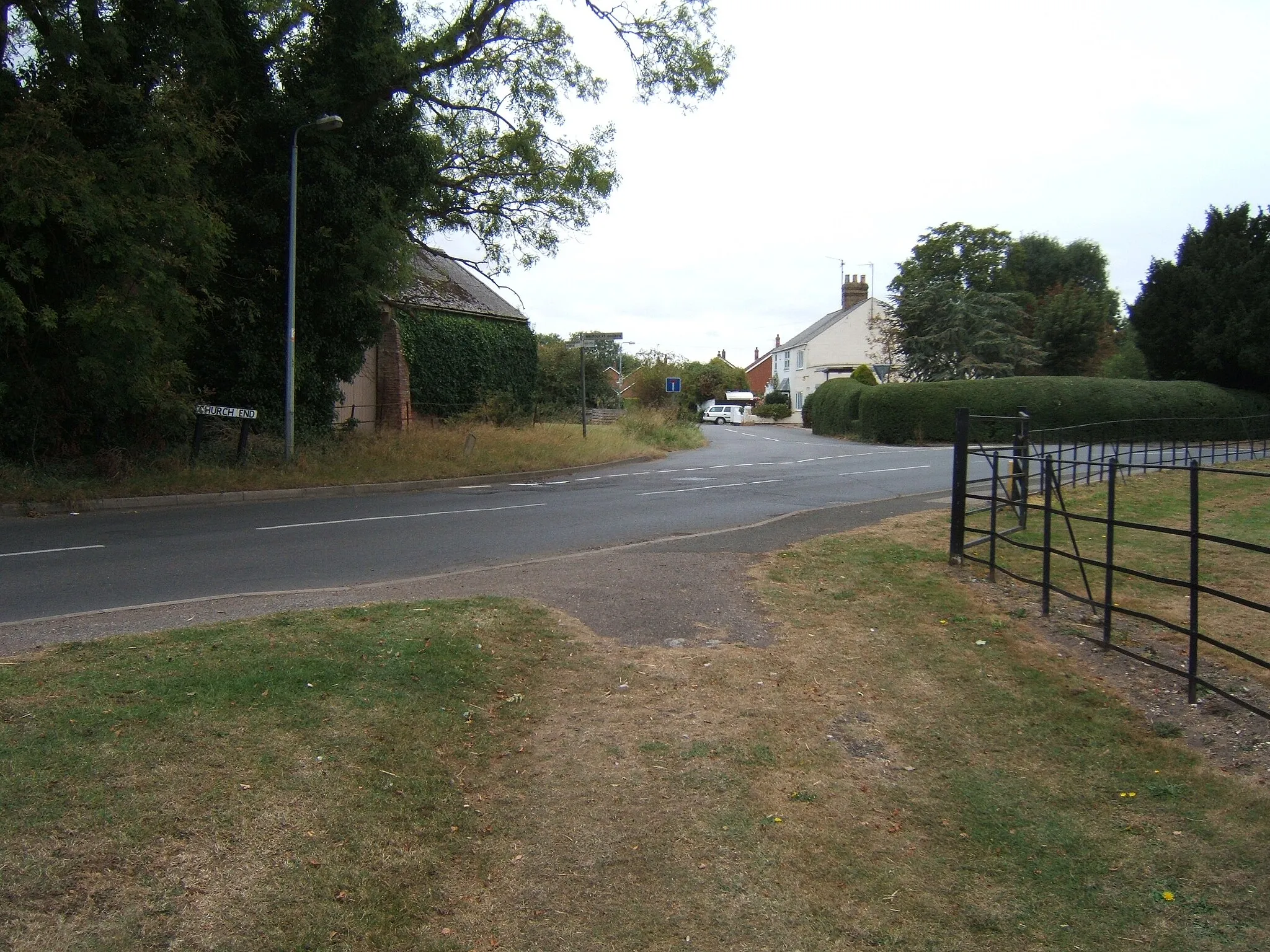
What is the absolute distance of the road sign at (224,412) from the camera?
17516 millimetres

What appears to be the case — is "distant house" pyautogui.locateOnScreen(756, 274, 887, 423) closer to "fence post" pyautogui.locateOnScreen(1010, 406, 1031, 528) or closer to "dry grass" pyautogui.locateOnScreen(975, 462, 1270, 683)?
"dry grass" pyautogui.locateOnScreen(975, 462, 1270, 683)

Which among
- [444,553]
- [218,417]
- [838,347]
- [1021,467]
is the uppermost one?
[838,347]

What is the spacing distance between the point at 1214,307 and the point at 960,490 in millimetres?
35451

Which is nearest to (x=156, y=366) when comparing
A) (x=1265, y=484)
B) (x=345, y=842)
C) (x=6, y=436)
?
(x=6, y=436)

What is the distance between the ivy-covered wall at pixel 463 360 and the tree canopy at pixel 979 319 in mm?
23858

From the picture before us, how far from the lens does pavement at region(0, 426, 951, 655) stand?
7.80 m

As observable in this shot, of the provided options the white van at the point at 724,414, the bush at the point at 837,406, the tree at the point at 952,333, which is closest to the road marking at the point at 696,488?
the bush at the point at 837,406

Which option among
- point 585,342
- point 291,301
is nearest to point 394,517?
point 291,301

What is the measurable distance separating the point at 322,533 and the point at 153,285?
5573mm

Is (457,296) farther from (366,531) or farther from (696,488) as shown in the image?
(366,531)

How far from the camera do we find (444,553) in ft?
36.9

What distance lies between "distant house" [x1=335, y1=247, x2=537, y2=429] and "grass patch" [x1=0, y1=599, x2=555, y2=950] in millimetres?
18924

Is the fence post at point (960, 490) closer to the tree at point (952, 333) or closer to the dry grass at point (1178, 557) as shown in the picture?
the dry grass at point (1178, 557)

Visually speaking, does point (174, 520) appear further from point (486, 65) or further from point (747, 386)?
point (747, 386)
